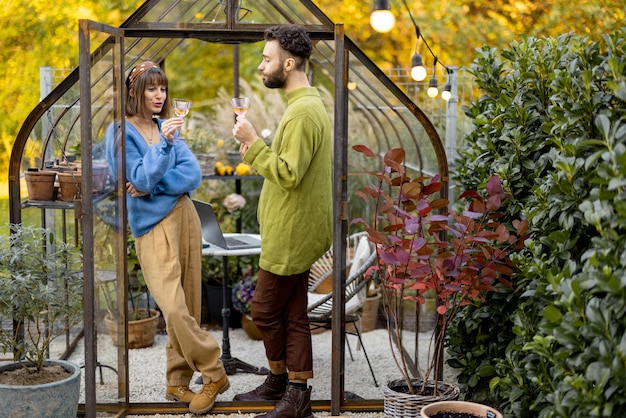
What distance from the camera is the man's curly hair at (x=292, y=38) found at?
4.01m

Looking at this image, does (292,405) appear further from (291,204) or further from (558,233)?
(558,233)

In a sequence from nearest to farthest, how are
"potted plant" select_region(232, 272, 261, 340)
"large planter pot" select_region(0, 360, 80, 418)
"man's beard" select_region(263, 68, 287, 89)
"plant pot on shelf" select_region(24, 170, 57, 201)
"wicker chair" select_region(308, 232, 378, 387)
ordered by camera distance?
1. "large planter pot" select_region(0, 360, 80, 418)
2. "man's beard" select_region(263, 68, 287, 89)
3. "plant pot on shelf" select_region(24, 170, 57, 201)
4. "wicker chair" select_region(308, 232, 378, 387)
5. "potted plant" select_region(232, 272, 261, 340)

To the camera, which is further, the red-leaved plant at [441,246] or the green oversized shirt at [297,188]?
the green oversized shirt at [297,188]

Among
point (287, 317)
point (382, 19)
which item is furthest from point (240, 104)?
point (287, 317)

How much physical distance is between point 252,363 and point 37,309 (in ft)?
6.48

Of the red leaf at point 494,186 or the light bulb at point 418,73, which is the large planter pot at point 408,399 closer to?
the red leaf at point 494,186

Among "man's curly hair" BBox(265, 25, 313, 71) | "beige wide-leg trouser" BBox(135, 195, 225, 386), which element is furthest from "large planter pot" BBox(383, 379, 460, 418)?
"man's curly hair" BBox(265, 25, 313, 71)

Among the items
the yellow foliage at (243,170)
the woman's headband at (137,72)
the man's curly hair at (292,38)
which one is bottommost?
the yellow foliage at (243,170)

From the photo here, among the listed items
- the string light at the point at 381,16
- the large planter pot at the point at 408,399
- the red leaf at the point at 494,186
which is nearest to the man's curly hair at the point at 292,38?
the string light at the point at 381,16

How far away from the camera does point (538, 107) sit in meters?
3.80

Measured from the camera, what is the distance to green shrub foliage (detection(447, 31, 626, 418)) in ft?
8.45

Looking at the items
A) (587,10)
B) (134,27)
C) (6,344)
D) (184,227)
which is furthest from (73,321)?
(587,10)

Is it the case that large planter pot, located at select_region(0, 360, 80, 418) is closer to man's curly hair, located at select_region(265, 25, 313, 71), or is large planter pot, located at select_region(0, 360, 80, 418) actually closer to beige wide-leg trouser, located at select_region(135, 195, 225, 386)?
beige wide-leg trouser, located at select_region(135, 195, 225, 386)

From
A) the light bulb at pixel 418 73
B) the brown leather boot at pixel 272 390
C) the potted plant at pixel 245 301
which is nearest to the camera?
the brown leather boot at pixel 272 390
